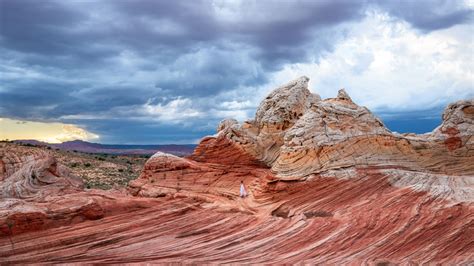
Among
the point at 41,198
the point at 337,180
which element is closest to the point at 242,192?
the point at 337,180

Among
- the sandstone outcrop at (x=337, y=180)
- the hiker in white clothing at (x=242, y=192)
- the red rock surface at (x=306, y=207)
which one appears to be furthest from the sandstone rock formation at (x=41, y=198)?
the hiker in white clothing at (x=242, y=192)

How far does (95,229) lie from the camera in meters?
21.3

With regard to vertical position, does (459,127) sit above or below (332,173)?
above

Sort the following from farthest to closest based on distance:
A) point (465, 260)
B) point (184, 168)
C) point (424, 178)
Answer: point (184, 168) → point (424, 178) → point (465, 260)

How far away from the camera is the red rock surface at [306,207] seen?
1886cm

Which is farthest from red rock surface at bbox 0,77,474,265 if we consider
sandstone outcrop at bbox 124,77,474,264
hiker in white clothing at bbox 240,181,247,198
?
hiker in white clothing at bbox 240,181,247,198

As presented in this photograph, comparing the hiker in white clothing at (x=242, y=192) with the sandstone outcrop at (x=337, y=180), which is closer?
the sandstone outcrop at (x=337, y=180)

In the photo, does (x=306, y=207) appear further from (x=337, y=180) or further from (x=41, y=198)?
(x=41, y=198)

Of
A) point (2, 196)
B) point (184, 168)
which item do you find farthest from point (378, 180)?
point (2, 196)

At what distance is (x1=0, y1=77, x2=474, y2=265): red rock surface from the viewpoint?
18.9 meters

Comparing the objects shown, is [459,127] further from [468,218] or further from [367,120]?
[468,218]

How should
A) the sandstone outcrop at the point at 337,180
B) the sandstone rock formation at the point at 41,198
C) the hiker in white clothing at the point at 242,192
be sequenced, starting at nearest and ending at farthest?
the sandstone outcrop at the point at 337,180 → the sandstone rock formation at the point at 41,198 → the hiker in white clothing at the point at 242,192

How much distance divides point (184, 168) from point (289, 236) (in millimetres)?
10860

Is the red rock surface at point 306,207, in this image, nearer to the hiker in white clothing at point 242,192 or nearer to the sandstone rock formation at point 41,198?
the sandstone rock formation at point 41,198
